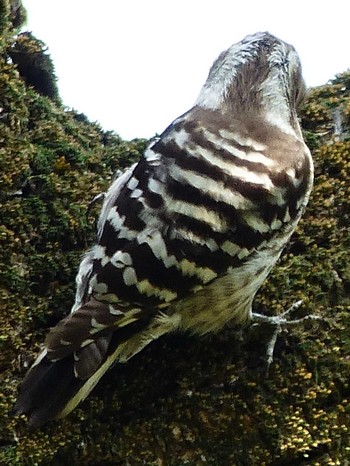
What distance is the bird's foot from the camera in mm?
2109

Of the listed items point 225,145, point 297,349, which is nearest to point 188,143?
point 225,145

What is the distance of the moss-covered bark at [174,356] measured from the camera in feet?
6.31

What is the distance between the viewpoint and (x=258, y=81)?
2.57m

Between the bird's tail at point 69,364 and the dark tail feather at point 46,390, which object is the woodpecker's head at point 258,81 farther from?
the dark tail feather at point 46,390

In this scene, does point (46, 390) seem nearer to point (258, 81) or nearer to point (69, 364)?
point (69, 364)

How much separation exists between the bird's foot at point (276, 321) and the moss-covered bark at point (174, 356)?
24 millimetres

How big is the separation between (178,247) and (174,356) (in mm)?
405

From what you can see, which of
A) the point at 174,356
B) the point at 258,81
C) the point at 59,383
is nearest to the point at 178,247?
the point at 174,356

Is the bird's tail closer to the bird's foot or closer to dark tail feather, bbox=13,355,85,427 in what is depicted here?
dark tail feather, bbox=13,355,85,427

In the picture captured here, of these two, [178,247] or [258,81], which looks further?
[258,81]

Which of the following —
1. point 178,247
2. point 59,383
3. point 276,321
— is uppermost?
point 178,247

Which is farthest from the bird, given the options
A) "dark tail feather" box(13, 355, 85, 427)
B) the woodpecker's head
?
the woodpecker's head

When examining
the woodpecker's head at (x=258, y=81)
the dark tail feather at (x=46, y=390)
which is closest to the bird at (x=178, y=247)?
the dark tail feather at (x=46, y=390)

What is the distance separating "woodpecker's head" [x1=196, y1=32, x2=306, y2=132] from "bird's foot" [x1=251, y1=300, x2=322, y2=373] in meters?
0.69
